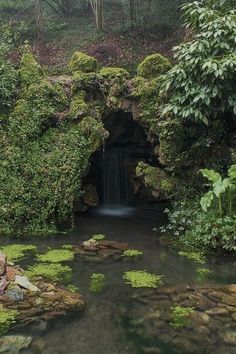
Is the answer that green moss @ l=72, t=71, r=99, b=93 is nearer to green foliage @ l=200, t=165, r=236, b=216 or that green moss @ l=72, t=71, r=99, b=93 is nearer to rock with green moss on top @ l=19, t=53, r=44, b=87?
rock with green moss on top @ l=19, t=53, r=44, b=87

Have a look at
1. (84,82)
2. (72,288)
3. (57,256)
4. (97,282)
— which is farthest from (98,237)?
(84,82)

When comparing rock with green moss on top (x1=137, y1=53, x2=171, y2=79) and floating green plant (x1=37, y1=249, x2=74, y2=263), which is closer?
floating green plant (x1=37, y1=249, x2=74, y2=263)

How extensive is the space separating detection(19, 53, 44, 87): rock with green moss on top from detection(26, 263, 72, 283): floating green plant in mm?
6702

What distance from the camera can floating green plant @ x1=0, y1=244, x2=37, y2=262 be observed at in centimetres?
918

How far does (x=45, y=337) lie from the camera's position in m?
5.98

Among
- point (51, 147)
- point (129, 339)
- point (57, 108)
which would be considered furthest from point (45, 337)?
point (57, 108)

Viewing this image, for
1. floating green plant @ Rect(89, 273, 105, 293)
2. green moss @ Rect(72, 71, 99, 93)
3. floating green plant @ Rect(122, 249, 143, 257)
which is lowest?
floating green plant @ Rect(89, 273, 105, 293)

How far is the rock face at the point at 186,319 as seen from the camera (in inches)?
230

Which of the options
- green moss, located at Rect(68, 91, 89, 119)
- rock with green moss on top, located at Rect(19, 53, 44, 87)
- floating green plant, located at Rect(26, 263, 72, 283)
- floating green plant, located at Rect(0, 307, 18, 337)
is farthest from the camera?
rock with green moss on top, located at Rect(19, 53, 44, 87)

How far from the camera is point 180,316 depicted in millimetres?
6594

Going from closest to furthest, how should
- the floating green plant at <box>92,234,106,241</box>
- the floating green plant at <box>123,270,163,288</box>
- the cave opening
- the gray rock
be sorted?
the gray rock
the floating green plant at <box>123,270,163,288</box>
the floating green plant at <box>92,234,106,241</box>
the cave opening

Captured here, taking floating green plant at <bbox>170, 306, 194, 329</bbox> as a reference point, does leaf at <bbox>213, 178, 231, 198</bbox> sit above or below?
above

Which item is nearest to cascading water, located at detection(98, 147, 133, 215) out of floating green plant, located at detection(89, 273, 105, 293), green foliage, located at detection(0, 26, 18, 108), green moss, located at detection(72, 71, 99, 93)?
green moss, located at detection(72, 71, 99, 93)

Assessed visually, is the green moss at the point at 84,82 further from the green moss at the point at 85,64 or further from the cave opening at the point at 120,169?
the cave opening at the point at 120,169
